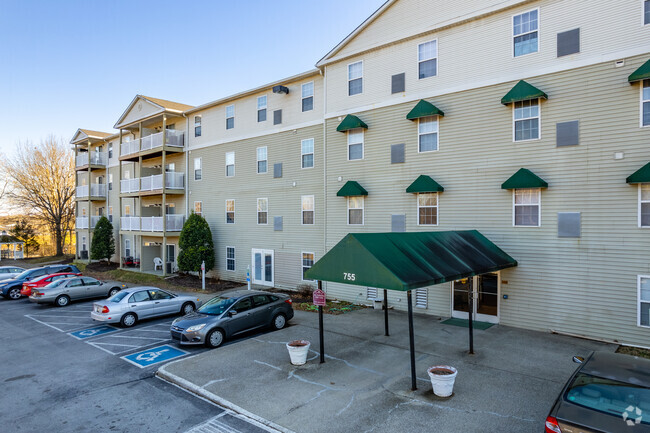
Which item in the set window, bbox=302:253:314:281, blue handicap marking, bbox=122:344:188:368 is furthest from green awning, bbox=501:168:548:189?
blue handicap marking, bbox=122:344:188:368

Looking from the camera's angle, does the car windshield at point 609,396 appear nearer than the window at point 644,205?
Yes

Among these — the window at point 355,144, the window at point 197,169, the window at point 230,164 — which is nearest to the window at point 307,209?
the window at point 355,144

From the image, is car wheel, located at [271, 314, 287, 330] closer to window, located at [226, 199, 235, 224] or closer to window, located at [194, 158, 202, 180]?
window, located at [226, 199, 235, 224]

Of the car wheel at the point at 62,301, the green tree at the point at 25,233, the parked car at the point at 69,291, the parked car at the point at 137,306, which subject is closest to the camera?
the parked car at the point at 137,306

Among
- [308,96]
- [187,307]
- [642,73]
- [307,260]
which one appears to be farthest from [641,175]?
[187,307]

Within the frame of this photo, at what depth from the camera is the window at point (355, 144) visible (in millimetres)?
17703

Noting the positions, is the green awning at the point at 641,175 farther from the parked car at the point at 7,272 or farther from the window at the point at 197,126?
the parked car at the point at 7,272

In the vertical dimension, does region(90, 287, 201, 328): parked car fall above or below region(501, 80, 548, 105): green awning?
below

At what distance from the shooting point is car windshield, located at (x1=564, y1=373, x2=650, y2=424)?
16.1ft

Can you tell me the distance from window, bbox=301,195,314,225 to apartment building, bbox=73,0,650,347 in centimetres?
7

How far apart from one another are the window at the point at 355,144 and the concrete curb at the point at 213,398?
11408 mm

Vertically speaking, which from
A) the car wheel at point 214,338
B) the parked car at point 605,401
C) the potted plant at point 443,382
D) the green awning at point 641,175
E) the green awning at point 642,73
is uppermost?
the green awning at point 642,73

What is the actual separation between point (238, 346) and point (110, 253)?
2544 cm

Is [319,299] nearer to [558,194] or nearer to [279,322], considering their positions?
[279,322]
